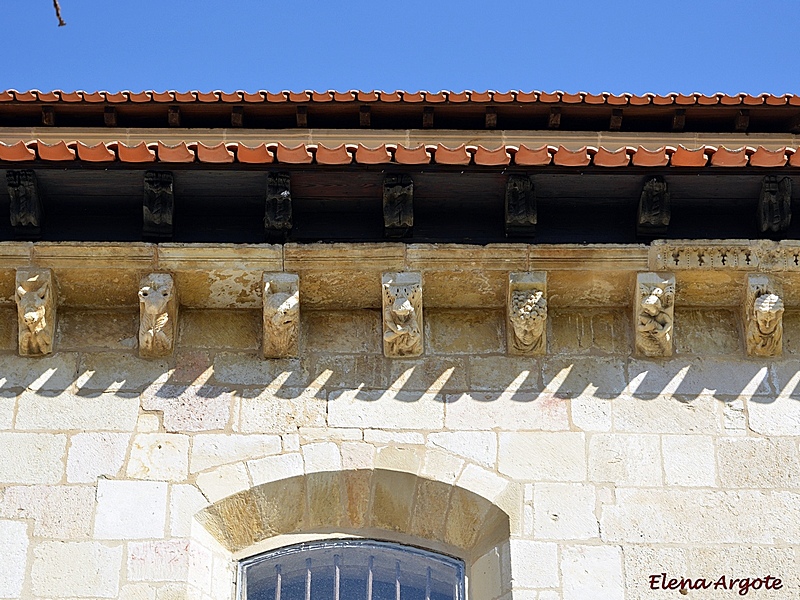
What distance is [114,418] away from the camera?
19.9ft

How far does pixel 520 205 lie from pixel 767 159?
1.28 m

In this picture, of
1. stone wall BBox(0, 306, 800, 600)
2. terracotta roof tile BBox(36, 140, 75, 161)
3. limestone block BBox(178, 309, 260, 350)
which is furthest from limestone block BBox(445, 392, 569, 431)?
terracotta roof tile BBox(36, 140, 75, 161)

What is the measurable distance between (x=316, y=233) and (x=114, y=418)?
1.43 metres

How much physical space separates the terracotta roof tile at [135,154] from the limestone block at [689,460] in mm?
2982

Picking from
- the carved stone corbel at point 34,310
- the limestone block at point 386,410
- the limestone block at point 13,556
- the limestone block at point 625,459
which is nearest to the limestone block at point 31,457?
the limestone block at point 13,556

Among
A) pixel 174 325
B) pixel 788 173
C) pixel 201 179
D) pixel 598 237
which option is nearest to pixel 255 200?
pixel 201 179

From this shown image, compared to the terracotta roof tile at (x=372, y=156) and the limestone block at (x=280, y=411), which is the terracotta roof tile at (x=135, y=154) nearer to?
the terracotta roof tile at (x=372, y=156)

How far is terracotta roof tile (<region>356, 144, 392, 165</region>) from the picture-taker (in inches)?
235

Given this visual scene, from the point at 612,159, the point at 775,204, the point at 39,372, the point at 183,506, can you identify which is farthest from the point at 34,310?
the point at 775,204

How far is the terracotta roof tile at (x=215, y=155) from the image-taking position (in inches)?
233

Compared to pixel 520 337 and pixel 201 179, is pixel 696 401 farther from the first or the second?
pixel 201 179

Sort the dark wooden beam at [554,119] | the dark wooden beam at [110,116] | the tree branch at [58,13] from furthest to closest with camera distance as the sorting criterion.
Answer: the dark wooden beam at [554,119], the dark wooden beam at [110,116], the tree branch at [58,13]

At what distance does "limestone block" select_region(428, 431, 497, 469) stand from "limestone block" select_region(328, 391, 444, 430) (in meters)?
0.08

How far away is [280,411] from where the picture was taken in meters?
6.12
